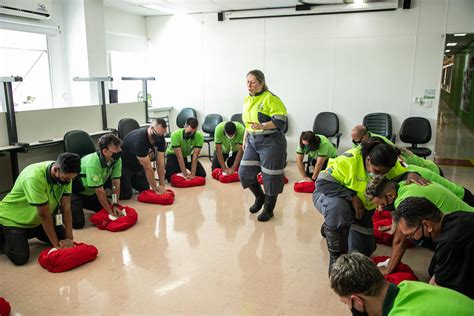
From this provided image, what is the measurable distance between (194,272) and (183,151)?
9.34 feet

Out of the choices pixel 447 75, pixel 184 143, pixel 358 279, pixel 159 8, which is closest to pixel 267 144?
pixel 184 143

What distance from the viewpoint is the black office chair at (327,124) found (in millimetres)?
6660

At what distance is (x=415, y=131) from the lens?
20.4 ft

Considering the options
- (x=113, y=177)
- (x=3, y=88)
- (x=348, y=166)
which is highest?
(x=3, y=88)

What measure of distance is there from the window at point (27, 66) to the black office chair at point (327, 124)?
4335mm

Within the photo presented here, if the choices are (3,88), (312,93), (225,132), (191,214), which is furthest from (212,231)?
(312,93)

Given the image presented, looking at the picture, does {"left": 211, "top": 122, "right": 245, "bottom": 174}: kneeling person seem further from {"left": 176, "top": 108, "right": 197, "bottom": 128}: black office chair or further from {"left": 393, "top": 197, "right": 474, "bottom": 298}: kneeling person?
{"left": 393, "top": 197, "right": 474, "bottom": 298}: kneeling person

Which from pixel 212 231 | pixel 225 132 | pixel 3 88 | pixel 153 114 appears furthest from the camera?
pixel 153 114

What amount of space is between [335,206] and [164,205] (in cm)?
252

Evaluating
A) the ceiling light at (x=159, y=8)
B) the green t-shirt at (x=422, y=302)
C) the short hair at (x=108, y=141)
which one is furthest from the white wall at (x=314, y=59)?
the green t-shirt at (x=422, y=302)

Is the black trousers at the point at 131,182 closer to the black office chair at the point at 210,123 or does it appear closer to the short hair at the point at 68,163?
the short hair at the point at 68,163

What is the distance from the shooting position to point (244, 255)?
3.36 m

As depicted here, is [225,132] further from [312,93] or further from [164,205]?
[312,93]

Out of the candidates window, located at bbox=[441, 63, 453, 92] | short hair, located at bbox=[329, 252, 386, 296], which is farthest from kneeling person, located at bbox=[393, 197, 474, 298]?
window, located at bbox=[441, 63, 453, 92]
